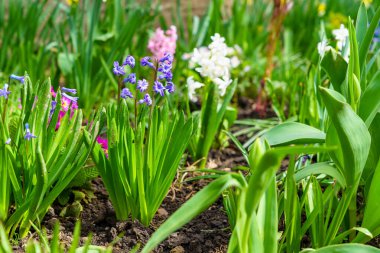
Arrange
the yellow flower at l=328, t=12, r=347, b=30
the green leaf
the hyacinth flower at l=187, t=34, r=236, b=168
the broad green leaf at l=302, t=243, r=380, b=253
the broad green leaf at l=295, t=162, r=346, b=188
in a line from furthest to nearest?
the yellow flower at l=328, t=12, r=347, b=30 < the green leaf < the hyacinth flower at l=187, t=34, r=236, b=168 < the broad green leaf at l=295, t=162, r=346, b=188 < the broad green leaf at l=302, t=243, r=380, b=253

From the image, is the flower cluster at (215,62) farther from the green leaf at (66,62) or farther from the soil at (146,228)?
the green leaf at (66,62)

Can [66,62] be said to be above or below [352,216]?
above

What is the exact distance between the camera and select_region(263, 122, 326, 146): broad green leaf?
1.95 metres

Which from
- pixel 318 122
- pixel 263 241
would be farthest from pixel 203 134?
pixel 263 241

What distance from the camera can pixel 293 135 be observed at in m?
1.95

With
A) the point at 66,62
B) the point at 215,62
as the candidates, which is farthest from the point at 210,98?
the point at 66,62

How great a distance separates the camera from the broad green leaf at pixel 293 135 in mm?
1945

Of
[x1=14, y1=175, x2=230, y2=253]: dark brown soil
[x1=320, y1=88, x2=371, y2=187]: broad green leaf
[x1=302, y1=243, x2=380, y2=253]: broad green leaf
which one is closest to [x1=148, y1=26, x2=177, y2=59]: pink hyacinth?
[x1=14, y1=175, x2=230, y2=253]: dark brown soil

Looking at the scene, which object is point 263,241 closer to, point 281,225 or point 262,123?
point 281,225

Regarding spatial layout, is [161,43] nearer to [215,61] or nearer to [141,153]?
[215,61]

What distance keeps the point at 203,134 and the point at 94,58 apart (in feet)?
2.98

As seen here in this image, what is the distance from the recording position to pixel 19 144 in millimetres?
1979

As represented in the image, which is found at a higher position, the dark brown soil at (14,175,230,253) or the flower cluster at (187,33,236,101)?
the flower cluster at (187,33,236,101)

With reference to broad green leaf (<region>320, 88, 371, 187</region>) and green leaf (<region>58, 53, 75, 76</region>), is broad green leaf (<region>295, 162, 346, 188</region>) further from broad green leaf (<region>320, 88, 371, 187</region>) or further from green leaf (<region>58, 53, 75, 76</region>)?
green leaf (<region>58, 53, 75, 76</region>)
